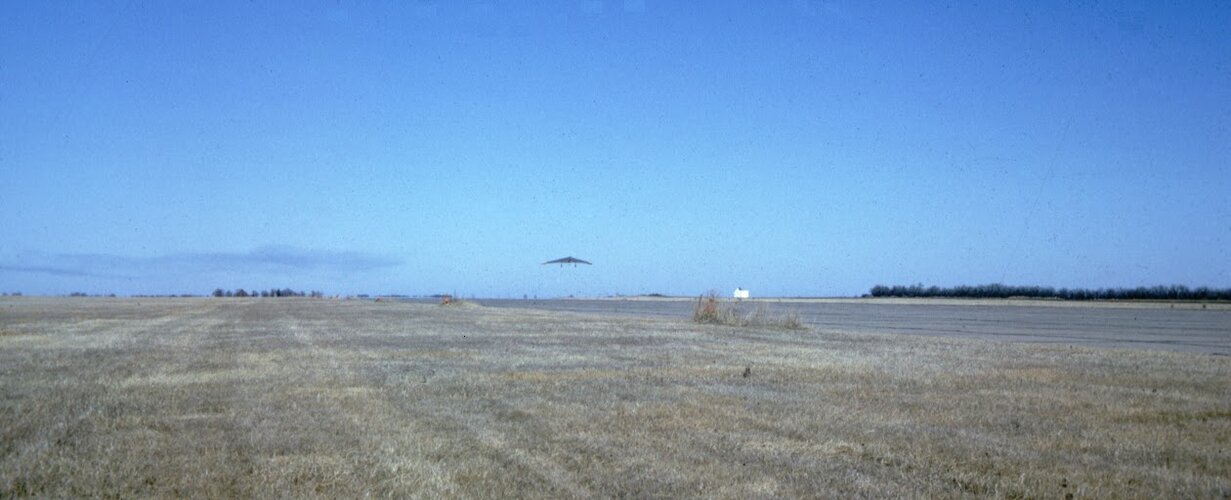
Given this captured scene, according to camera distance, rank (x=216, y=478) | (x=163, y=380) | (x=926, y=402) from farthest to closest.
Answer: (x=163, y=380)
(x=926, y=402)
(x=216, y=478)

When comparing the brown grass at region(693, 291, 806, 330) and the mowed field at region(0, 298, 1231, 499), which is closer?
the mowed field at region(0, 298, 1231, 499)

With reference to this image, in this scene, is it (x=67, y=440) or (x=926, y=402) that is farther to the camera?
(x=926, y=402)

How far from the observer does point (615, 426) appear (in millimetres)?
8477

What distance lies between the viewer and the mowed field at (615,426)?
20.7 ft

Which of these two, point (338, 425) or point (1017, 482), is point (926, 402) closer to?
point (1017, 482)

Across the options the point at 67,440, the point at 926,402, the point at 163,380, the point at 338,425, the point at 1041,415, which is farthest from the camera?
the point at 163,380

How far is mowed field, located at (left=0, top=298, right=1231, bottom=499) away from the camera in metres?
6.31

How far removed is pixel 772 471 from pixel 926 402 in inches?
170

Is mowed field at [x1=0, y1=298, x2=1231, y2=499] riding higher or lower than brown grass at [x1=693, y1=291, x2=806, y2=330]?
lower

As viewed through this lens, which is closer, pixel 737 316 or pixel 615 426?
pixel 615 426

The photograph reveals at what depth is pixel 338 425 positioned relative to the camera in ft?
28.0

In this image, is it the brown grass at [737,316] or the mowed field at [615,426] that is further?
the brown grass at [737,316]

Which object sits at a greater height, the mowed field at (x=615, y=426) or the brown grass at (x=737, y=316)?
the brown grass at (x=737, y=316)

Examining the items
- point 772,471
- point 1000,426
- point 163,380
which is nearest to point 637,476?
point 772,471
